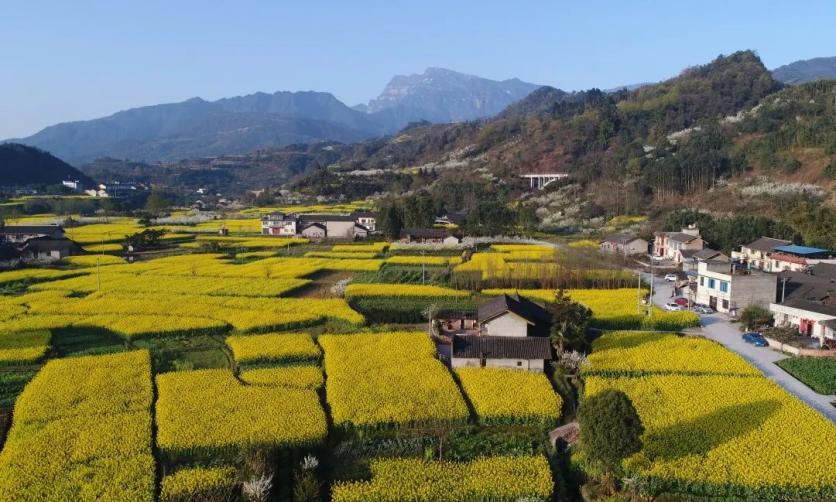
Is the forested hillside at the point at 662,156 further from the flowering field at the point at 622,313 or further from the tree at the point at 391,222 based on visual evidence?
the flowering field at the point at 622,313

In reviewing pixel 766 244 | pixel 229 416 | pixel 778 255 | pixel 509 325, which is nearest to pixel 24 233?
pixel 229 416

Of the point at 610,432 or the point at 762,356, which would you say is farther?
the point at 762,356

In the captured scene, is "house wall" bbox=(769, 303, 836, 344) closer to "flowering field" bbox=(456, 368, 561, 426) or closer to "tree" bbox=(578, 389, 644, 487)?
"flowering field" bbox=(456, 368, 561, 426)

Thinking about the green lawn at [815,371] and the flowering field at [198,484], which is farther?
the green lawn at [815,371]

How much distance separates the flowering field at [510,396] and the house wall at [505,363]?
17.8 inches

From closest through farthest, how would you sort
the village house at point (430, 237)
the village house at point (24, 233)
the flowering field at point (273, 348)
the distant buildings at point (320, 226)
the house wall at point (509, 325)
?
the flowering field at point (273, 348), the house wall at point (509, 325), the village house at point (24, 233), the village house at point (430, 237), the distant buildings at point (320, 226)

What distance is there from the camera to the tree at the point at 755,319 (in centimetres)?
2800

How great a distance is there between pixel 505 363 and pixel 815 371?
10917mm

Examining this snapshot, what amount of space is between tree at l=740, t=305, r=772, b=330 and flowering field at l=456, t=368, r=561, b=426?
12.7 meters

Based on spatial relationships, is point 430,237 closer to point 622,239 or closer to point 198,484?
point 622,239

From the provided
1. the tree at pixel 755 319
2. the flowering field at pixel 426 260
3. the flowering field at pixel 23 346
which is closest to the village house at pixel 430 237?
the flowering field at pixel 426 260

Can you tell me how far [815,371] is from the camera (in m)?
22.0

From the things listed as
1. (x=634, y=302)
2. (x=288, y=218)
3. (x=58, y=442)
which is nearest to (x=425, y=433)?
(x=58, y=442)

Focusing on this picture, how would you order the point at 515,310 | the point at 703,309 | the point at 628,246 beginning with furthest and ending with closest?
the point at 628,246 → the point at 703,309 → the point at 515,310
